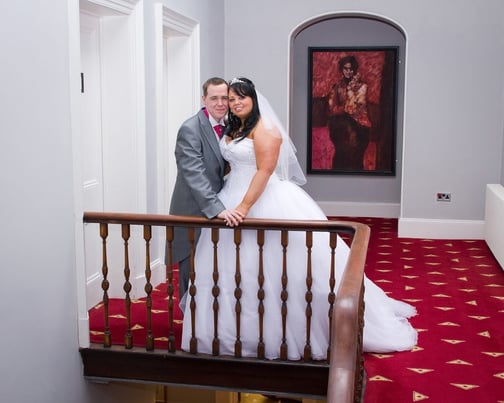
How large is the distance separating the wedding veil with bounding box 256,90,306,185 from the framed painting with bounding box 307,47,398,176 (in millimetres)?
6372

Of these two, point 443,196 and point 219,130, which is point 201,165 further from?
point 443,196

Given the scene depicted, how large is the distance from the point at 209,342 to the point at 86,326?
0.87 meters

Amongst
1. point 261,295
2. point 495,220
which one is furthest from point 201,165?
point 495,220

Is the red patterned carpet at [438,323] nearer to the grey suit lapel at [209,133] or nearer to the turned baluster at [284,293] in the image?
the turned baluster at [284,293]

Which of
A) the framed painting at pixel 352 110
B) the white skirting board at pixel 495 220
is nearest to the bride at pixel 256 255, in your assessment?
the white skirting board at pixel 495 220

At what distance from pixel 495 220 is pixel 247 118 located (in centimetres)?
450

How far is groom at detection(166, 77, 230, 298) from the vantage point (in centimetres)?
467

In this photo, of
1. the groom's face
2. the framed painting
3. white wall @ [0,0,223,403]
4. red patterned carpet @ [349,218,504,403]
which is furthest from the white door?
the framed painting

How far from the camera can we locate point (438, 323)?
5.74 m

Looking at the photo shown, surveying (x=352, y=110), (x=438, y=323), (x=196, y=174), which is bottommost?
(x=438, y=323)

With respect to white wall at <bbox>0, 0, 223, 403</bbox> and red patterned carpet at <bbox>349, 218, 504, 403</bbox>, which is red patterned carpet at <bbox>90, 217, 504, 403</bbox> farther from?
white wall at <bbox>0, 0, 223, 403</bbox>

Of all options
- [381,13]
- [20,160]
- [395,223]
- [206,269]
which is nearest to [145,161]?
[206,269]

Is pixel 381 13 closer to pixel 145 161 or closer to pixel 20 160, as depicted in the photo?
pixel 145 161

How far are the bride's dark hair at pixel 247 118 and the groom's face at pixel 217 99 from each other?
0.10 m
